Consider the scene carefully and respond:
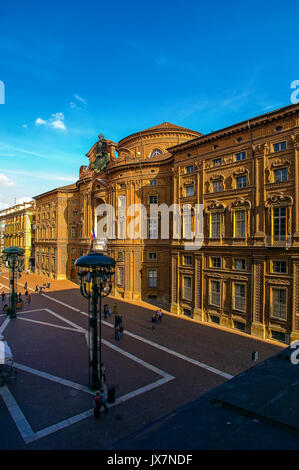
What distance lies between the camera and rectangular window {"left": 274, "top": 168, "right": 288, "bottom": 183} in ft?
75.7

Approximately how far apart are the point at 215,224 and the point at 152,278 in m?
13.2

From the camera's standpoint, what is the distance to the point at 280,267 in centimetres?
2317

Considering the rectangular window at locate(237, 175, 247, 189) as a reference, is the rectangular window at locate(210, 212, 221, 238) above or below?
below

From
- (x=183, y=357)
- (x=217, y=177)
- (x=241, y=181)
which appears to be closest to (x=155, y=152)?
(x=217, y=177)

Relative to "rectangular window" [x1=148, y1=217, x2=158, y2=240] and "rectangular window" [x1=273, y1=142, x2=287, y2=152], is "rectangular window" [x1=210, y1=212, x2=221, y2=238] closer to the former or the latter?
"rectangular window" [x1=273, y1=142, x2=287, y2=152]

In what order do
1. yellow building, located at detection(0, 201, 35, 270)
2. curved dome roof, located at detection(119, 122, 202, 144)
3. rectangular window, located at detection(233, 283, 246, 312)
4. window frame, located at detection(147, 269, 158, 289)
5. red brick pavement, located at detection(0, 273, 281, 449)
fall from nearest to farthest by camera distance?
red brick pavement, located at detection(0, 273, 281, 449) < rectangular window, located at detection(233, 283, 246, 312) < window frame, located at detection(147, 269, 158, 289) < curved dome roof, located at detection(119, 122, 202, 144) < yellow building, located at detection(0, 201, 35, 270)

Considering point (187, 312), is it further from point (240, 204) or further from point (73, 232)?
point (73, 232)

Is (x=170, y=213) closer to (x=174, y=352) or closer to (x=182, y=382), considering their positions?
(x=174, y=352)

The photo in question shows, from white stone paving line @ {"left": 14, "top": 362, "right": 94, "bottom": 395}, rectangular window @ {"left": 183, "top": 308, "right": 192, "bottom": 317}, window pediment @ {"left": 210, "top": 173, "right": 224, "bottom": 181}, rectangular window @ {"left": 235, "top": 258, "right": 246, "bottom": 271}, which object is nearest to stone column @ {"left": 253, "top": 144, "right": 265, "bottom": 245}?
rectangular window @ {"left": 235, "top": 258, "right": 246, "bottom": 271}

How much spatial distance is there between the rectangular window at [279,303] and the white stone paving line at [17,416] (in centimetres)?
1949

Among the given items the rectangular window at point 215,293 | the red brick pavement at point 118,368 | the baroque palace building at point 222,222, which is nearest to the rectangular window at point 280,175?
the baroque palace building at point 222,222

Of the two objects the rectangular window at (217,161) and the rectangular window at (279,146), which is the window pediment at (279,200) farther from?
the rectangular window at (217,161)

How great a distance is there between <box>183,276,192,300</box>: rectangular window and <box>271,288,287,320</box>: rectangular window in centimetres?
921

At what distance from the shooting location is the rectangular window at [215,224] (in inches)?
1099
